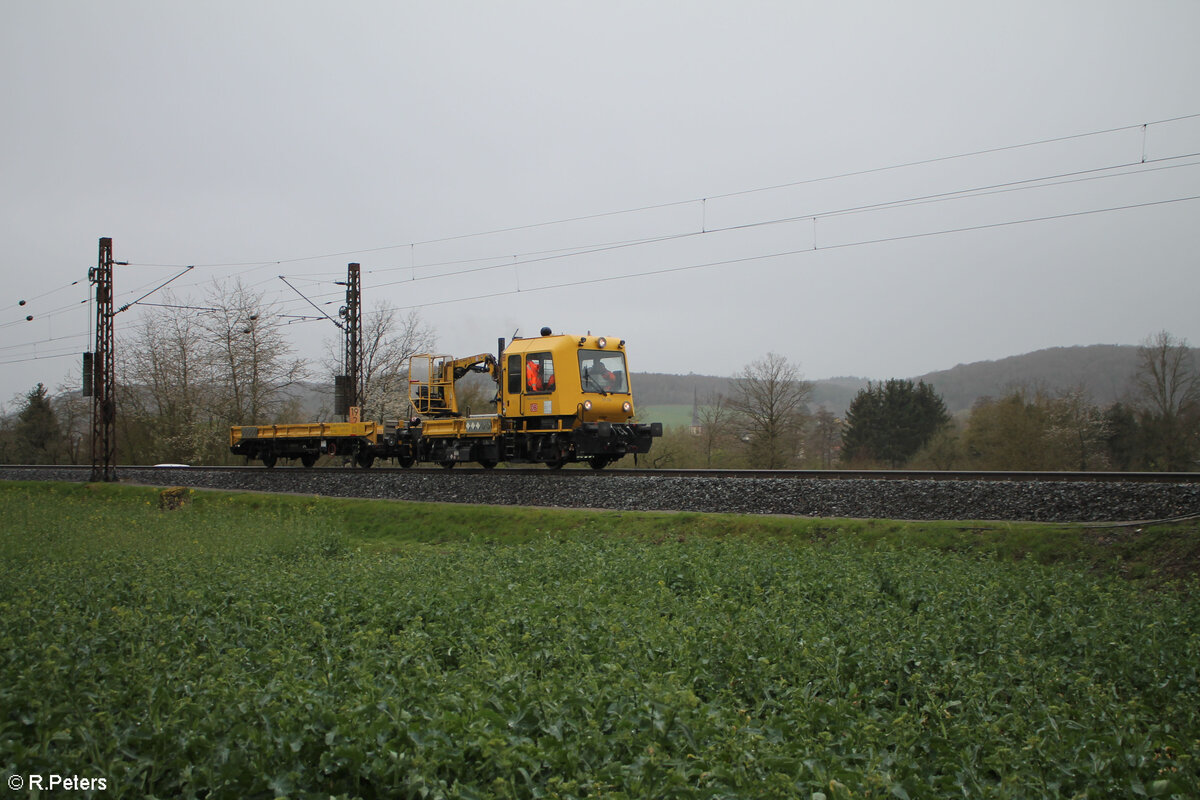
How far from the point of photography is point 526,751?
12.6 ft

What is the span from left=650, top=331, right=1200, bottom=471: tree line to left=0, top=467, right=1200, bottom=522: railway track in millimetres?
8813

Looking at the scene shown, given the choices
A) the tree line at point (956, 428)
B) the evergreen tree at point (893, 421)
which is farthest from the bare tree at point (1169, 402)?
the evergreen tree at point (893, 421)

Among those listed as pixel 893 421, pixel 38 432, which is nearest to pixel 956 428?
pixel 893 421

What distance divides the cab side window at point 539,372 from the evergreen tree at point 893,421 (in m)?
27.9

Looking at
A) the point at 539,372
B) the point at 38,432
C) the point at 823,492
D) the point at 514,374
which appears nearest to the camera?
the point at 823,492

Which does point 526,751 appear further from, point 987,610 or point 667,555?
point 667,555

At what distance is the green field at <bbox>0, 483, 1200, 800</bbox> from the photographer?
12.2 ft

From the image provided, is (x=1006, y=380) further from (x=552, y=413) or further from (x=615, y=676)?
(x=615, y=676)

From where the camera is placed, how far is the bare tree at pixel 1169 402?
26.7 metres

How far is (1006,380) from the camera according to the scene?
45.4 metres

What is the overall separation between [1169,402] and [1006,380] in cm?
1517

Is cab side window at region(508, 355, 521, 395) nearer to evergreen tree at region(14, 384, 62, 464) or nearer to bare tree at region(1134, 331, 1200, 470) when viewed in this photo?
bare tree at region(1134, 331, 1200, 470)

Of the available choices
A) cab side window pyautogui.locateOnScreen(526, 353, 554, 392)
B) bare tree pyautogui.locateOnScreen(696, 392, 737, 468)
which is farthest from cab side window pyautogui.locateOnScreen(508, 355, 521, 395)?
bare tree pyautogui.locateOnScreen(696, 392, 737, 468)

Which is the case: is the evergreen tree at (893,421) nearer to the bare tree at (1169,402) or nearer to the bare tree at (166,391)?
the bare tree at (1169,402)
